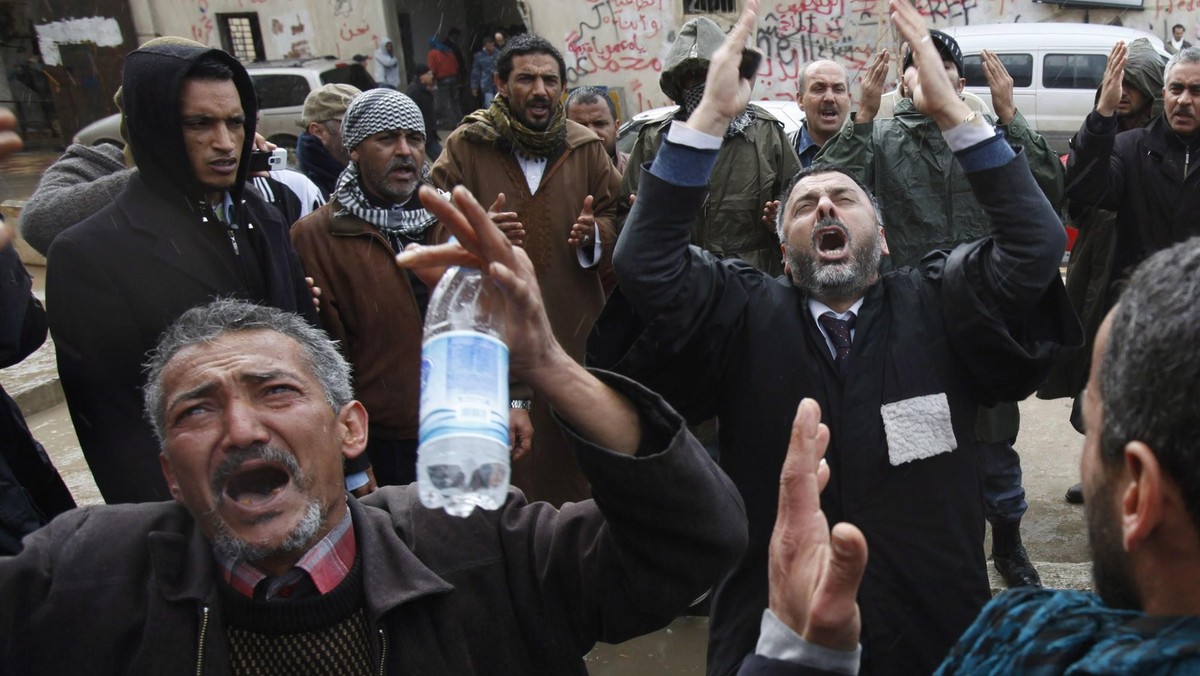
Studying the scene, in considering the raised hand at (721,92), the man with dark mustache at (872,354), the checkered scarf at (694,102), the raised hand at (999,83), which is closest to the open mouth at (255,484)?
the man with dark mustache at (872,354)

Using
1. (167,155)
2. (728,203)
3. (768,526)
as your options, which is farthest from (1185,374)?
(728,203)

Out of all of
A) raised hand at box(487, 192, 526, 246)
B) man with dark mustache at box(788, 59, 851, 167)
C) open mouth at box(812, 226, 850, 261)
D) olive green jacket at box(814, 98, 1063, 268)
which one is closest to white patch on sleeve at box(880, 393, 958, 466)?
open mouth at box(812, 226, 850, 261)

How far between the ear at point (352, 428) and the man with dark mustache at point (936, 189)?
2.38 metres

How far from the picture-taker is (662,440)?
1681mm

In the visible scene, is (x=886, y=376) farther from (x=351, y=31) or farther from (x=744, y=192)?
(x=351, y=31)

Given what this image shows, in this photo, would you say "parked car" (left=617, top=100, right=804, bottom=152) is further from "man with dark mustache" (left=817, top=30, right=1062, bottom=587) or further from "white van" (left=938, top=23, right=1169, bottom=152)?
"white van" (left=938, top=23, right=1169, bottom=152)

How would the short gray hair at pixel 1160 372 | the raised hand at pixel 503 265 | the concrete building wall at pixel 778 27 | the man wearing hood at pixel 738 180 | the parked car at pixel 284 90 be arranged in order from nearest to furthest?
the short gray hair at pixel 1160 372 < the raised hand at pixel 503 265 < the man wearing hood at pixel 738 180 < the parked car at pixel 284 90 < the concrete building wall at pixel 778 27

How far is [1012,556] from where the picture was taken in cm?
397

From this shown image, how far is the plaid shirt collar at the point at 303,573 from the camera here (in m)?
1.80

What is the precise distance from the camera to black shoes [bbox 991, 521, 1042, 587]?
3.93 m

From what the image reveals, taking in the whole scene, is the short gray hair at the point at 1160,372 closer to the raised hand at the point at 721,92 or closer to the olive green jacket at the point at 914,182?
the raised hand at the point at 721,92

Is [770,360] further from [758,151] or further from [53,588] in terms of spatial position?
[758,151]

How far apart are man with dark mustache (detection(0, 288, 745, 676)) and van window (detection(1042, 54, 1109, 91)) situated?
44.0 ft

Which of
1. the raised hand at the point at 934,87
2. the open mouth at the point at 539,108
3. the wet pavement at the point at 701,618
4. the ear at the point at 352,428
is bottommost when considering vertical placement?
the wet pavement at the point at 701,618
